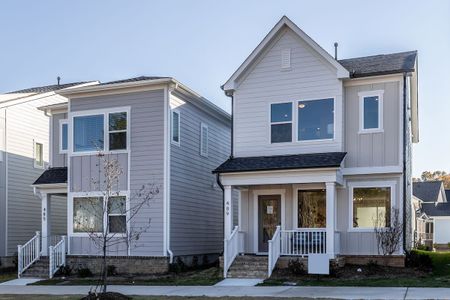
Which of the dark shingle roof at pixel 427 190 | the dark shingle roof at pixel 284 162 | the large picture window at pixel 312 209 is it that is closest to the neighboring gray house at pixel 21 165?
the dark shingle roof at pixel 284 162

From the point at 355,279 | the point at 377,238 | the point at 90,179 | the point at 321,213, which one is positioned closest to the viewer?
the point at 355,279

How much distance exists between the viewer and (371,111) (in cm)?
1792

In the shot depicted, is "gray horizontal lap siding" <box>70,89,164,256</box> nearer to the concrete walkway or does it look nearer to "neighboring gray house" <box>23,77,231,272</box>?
"neighboring gray house" <box>23,77,231,272</box>

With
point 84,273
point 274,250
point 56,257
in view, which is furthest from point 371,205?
point 56,257

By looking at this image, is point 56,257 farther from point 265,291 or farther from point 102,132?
point 265,291

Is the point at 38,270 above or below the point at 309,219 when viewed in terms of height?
below

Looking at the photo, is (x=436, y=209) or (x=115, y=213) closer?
(x=115, y=213)

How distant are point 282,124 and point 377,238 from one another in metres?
4.87

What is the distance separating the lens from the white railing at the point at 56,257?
62.9ft

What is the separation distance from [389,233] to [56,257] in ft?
37.4

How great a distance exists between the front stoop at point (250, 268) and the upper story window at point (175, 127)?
501 cm

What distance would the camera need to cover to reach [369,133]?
17.8 m

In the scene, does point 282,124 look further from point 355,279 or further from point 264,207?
point 355,279

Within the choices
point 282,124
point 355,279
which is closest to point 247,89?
point 282,124
